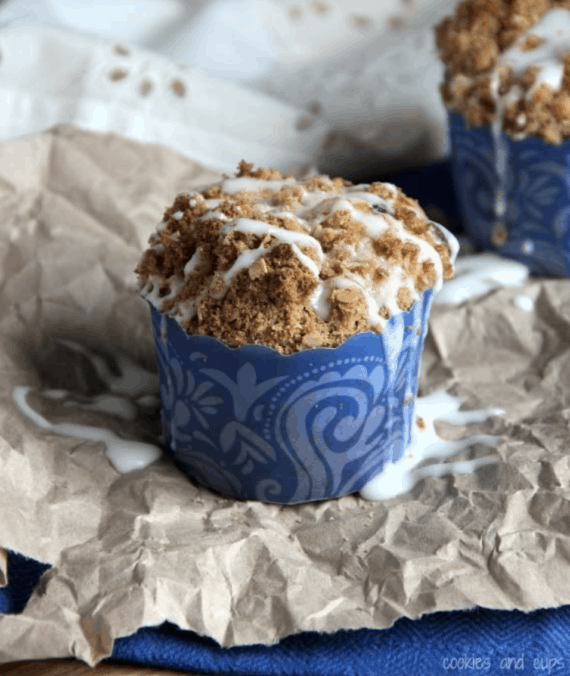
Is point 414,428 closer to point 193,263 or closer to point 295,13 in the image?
point 193,263

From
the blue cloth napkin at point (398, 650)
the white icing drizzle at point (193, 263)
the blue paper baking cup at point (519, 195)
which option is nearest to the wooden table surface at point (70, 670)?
the blue cloth napkin at point (398, 650)

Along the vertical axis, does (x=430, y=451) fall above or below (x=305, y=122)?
below

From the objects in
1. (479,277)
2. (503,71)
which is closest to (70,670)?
(479,277)

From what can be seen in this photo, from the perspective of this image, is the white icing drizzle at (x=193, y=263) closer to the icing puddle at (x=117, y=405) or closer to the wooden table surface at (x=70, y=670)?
the icing puddle at (x=117, y=405)

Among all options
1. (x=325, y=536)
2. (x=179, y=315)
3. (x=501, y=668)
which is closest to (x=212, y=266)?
(x=179, y=315)

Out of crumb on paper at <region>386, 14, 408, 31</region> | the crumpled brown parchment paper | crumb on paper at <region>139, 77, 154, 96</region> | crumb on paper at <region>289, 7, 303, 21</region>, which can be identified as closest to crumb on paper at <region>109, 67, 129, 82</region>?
crumb on paper at <region>139, 77, 154, 96</region>

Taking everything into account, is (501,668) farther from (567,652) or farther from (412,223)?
(412,223)
